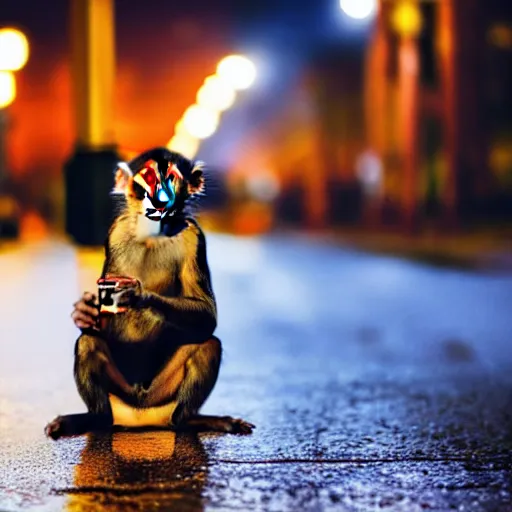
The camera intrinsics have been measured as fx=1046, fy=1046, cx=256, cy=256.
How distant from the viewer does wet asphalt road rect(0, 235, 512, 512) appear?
12.5ft

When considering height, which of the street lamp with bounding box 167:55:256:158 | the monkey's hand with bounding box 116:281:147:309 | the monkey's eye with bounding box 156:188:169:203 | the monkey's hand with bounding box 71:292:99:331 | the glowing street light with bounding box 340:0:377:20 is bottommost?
the monkey's hand with bounding box 71:292:99:331

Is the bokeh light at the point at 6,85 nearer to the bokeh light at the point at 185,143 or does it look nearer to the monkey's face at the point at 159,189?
the monkey's face at the point at 159,189

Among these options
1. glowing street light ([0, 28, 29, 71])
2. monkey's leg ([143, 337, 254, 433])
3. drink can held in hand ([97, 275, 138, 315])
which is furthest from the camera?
glowing street light ([0, 28, 29, 71])

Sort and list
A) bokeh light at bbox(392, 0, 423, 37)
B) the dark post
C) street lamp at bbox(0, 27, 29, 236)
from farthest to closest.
→ bokeh light at bbox(392, 0, 423, 37)
street lamp at bbox(0, 27, 29, 236)
the dark post

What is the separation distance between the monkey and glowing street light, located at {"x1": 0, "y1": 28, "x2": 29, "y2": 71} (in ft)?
60.7

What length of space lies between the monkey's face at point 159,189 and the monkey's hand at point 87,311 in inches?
15.9

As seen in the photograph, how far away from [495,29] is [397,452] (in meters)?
34.6

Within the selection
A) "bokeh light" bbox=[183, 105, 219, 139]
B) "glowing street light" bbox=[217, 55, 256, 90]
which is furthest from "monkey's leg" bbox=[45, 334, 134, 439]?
"bokeh light" bbox=[183, 105, 219, 139]

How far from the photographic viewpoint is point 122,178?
4.27m

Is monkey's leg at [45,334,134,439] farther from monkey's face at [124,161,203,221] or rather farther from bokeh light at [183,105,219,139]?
bokeh light at [183,105,219,139]

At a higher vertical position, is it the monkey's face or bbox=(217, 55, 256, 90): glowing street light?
bbox=(217, 55, 256, 90): glowing street light

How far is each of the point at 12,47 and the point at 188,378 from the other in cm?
1889

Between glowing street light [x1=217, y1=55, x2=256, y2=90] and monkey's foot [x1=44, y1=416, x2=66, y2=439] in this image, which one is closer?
monkey's foot [x1=44, y1=416, x2=66, y2=439]

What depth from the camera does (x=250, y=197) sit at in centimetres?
4838
